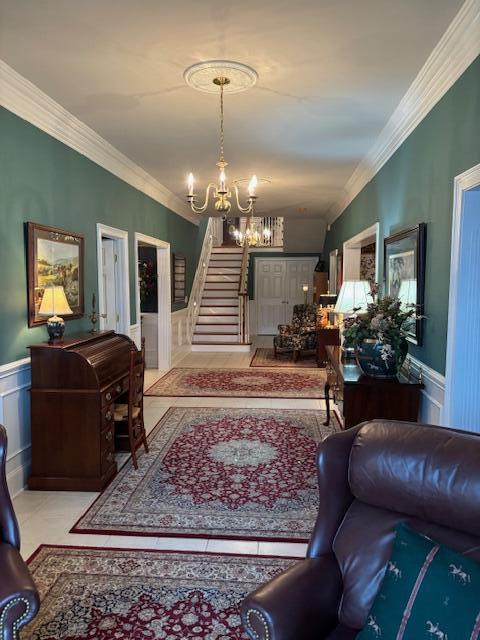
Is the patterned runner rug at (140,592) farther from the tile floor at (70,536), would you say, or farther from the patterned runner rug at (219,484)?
the patterned runner rug at (219,484)

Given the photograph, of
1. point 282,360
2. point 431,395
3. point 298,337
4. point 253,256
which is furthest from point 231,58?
point 253,256

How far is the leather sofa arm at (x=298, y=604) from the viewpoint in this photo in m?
1.33

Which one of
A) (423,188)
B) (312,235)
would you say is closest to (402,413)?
(423,188)

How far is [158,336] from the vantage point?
7734 mm

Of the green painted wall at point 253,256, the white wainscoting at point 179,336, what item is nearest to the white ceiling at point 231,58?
the white wainscoting at point 179,336

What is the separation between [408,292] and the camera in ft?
11.6

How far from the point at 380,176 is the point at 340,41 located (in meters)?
2.23

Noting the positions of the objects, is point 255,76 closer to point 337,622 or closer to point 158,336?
point 337,622

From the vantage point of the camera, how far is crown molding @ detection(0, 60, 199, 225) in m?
3.10

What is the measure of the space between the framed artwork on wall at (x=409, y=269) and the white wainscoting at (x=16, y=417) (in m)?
2.77

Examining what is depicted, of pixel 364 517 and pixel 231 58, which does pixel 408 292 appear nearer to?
pixel 231 58

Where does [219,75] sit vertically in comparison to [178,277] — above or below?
above

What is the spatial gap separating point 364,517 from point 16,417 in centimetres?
269

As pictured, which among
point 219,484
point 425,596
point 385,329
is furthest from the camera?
point 219,484
